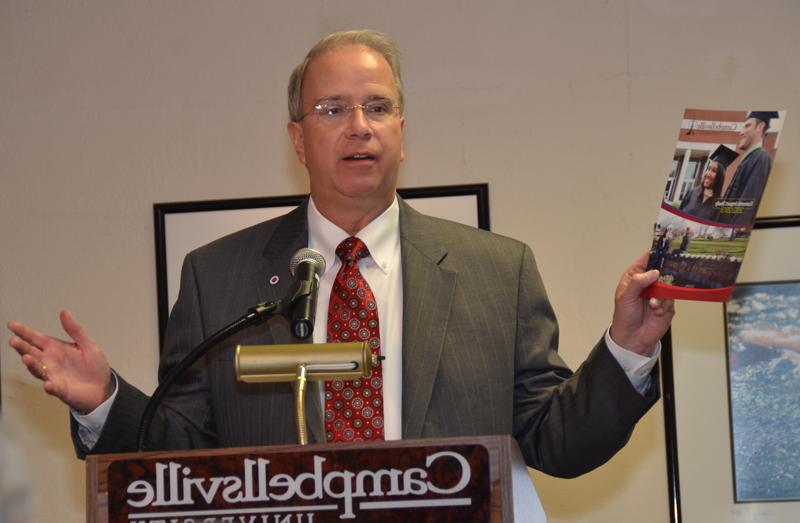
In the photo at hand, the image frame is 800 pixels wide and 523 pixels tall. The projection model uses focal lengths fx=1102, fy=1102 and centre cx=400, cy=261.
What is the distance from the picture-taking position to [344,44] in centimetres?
247

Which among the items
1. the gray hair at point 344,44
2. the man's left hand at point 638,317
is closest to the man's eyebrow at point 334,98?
the gray hair at point 344,44

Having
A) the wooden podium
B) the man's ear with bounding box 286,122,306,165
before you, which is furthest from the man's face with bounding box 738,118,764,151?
the man's ear with bounding box 286,122,306,165

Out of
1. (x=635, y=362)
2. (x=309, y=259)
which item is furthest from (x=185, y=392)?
(x=635, y=362)

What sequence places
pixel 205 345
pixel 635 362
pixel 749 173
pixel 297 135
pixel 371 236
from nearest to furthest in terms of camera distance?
pixel 205 345 → pixel 749 173 → pixel 635 362 → pixel 371 236 → pixel 297 135

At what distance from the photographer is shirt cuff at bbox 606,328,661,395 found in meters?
2.04

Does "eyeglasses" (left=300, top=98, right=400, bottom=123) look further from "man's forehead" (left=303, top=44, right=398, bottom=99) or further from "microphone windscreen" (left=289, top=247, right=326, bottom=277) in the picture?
"microphone windscreen" (left=289, top=247, right=326, bottom=277)

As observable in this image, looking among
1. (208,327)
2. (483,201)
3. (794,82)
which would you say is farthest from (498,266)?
(794,82)

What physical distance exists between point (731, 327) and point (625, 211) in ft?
1.49

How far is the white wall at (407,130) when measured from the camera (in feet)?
10.7

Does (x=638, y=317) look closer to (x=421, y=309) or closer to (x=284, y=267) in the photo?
(x=421, y=309)

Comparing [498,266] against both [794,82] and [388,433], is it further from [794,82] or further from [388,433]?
[794,82]

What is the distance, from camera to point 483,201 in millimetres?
3287

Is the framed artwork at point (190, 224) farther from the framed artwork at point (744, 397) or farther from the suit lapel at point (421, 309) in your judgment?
the framed artwork at point (744, 397)

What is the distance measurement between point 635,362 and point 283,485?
80 centimetres
